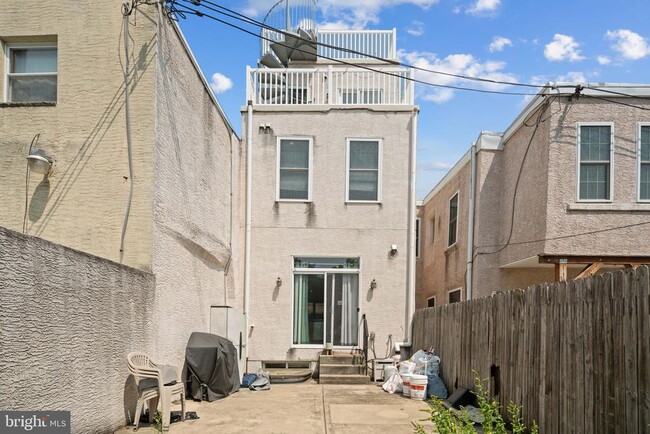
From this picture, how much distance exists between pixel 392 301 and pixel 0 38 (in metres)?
8.85

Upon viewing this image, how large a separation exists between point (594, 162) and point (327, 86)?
6.35 metres

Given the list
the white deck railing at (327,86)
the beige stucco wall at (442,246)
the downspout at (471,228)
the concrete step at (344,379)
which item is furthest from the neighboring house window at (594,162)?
the concrete step at (344,379)

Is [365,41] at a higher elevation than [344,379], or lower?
higher

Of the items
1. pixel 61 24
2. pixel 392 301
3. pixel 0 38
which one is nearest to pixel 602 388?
pixel 392 301

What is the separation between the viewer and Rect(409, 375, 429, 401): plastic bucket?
8680mm

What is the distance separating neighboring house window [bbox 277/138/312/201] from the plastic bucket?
16.1 ft

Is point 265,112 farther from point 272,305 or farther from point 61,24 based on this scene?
point 61,24

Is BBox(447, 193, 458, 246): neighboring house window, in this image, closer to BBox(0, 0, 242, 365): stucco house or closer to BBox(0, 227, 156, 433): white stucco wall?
BBox(0, 0, 242, 365): stucco house

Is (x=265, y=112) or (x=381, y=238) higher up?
(x=265, y=112)

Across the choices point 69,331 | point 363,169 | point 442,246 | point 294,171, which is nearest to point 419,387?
point 363,169

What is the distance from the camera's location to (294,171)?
11.8 meters

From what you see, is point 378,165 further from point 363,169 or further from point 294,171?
point 294,171

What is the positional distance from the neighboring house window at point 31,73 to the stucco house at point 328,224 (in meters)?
4.97

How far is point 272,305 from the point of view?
37.6ft
